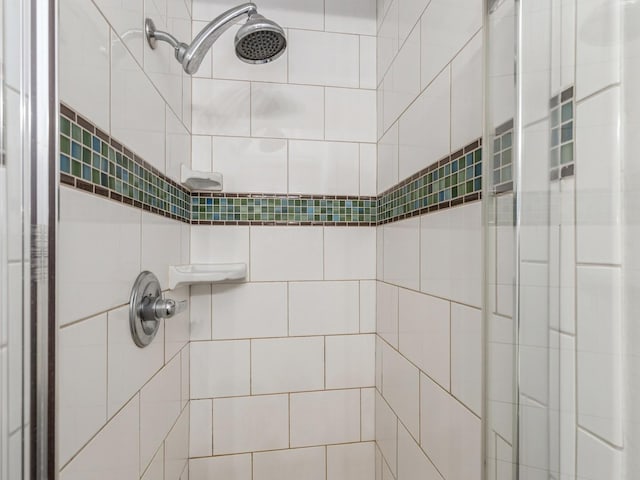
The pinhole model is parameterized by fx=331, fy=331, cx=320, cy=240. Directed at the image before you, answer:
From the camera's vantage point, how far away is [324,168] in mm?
1302

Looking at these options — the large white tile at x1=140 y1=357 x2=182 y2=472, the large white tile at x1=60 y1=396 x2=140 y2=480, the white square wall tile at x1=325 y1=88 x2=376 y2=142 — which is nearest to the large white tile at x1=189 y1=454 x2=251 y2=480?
the large white tile at x1=140 y1=357 x2=182 y2=472

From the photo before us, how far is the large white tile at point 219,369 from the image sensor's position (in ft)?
4.04

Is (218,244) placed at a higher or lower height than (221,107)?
lower

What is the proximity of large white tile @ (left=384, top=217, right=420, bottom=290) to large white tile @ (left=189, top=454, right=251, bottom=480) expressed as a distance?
868mm

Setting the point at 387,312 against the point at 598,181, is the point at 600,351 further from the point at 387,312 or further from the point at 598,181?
the point at 387,312

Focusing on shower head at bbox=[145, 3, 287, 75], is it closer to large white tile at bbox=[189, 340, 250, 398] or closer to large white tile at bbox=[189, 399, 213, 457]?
large white tile at bbox=[189, 340, 250, 398]

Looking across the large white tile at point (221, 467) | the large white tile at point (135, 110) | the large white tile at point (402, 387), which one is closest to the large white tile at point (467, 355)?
the large white tile at point (402, 387)

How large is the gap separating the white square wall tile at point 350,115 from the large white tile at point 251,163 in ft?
0.71

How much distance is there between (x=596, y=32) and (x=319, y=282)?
1.06m

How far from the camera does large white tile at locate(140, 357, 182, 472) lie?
2.66 ft

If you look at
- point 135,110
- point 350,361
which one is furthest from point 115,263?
point 350,361

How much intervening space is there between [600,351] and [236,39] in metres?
1.02

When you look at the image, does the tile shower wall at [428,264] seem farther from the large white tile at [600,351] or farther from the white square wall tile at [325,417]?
the large white tile at [600,351]

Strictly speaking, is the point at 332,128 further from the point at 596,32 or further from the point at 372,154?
the point at 596,32
